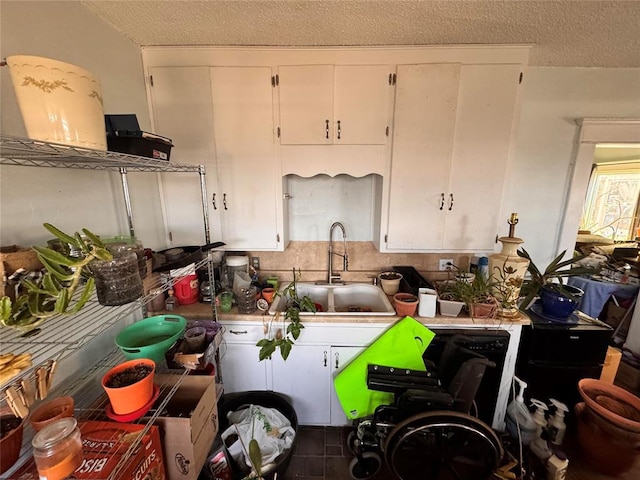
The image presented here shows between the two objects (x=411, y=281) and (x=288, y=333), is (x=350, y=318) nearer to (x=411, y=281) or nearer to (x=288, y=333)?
(x=288, y=333)

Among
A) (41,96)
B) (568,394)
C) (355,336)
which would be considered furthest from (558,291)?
(41,96)

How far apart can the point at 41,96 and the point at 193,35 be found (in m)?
1.13

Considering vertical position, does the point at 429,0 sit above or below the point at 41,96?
above

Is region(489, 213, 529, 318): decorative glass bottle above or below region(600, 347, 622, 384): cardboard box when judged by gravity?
above

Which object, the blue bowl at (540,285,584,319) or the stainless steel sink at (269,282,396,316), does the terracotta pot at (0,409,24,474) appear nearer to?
the stainless steel sink at (269,282,396,316)

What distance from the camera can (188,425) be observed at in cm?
91

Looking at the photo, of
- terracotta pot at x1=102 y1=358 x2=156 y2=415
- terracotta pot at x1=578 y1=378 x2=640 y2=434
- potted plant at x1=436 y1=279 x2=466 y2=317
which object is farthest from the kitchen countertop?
terracotta pot at x1=102 y1=358 x2=156 y2=415

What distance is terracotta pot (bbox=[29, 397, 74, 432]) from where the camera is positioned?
0.71 metres

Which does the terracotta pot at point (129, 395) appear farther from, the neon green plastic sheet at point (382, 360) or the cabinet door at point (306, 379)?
the neon green plastic sheet at point (382, 360)

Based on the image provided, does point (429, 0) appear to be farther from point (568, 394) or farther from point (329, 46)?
point (568, 394)

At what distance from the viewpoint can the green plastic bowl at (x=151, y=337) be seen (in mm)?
963

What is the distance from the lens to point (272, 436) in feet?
4.51

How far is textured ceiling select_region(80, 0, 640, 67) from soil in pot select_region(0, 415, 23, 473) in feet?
5.32

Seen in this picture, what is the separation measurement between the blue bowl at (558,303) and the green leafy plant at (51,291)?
7.44 feet
